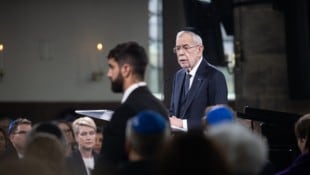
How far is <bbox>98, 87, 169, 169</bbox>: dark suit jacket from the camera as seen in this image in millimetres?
3566

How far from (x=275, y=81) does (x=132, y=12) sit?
209 inches

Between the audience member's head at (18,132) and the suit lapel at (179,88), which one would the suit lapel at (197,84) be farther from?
the audience member's head at (18,132)

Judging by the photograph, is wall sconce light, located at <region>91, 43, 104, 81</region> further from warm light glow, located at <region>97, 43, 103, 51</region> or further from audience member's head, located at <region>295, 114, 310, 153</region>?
audience member's head, located at <region>295, 114, 310, 153</region>

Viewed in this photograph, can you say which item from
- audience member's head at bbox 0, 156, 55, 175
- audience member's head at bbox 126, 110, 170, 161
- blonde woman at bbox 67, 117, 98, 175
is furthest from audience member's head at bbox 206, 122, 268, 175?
blonde woman at bbox 67, 117, 98, 175

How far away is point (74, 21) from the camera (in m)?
15.3

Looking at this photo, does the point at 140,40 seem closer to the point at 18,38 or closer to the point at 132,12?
the point at 132,12

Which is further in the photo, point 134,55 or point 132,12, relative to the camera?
point 132,12

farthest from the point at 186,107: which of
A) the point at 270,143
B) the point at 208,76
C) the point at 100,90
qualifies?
the point at 100,90

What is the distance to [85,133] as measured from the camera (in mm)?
5844

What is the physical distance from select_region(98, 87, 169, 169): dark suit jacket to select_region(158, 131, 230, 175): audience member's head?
0.92 m

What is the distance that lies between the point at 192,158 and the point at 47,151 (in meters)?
0.86

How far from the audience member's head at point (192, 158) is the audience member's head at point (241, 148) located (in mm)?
100

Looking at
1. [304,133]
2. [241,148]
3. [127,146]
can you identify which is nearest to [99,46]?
[304,133]

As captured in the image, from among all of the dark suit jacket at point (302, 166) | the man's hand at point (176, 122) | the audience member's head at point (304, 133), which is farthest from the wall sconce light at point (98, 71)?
the dark suit jacket at point (302, 166)
